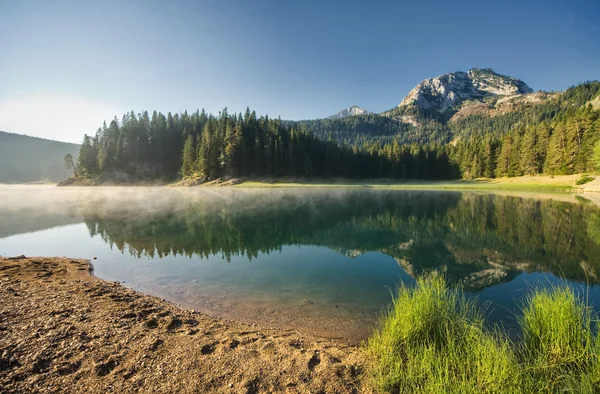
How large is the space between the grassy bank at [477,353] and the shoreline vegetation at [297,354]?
0.07 ft

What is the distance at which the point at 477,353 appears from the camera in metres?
4.68

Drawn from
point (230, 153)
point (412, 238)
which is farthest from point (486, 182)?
point (412, 238)

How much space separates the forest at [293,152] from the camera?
81875mm

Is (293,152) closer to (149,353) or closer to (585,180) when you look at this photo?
(585,180)

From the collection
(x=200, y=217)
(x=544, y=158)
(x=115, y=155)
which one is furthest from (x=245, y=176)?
(x=544, y=158)

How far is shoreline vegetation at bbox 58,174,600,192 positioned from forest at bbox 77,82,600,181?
2967mm

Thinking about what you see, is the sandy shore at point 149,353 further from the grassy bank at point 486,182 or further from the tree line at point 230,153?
the tree line at point 230,153

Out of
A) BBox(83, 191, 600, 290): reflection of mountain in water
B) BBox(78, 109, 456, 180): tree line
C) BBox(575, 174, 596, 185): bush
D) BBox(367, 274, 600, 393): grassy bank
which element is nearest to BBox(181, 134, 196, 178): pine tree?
BBox(78, 109, 456, 180): tree line

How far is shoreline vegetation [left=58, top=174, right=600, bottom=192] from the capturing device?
67.1 m

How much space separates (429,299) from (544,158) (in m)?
111

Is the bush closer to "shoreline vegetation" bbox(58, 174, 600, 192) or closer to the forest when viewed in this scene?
"shoreline vegetation" bbox(58, 174, 600, 192)

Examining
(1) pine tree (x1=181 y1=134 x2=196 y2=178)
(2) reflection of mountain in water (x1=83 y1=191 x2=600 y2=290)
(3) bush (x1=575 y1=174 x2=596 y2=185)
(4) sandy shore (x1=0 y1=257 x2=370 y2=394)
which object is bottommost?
(2) reflection of mountain in water (x1=83 y1=191 x2=600 y2=290)

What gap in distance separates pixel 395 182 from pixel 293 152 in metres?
45.5

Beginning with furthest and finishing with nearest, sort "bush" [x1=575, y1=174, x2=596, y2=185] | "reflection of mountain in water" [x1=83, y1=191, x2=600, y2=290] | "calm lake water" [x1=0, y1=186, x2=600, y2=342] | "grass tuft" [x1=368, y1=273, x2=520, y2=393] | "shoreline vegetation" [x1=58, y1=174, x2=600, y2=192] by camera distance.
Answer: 1. "shoreline vegetation" [x1=58, y1=174, x2=600, y2=192]
2. "bush" [x1=575, y1=174, x2=596, y2=185]
3. "reflection of mountain in water" [x1=83, y1=191, x2=600, y2=290]
4. "calm lake water" [x1=0, y1=186, x2=600, y2=342]
5. "grass tuft" [x1=368, y1=273, x2=520, y2=393]
